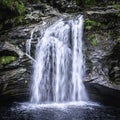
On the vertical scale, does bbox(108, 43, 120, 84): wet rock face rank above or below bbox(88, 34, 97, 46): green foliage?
below

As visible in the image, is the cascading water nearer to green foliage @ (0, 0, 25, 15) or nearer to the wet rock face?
the wet rock face

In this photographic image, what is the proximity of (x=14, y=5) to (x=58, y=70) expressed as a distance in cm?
496

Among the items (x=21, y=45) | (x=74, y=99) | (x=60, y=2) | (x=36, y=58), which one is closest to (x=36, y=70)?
(x=36, y=58)

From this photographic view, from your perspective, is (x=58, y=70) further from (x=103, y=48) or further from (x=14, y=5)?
(x=14, y=5)

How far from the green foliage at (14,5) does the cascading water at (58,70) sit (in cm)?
251

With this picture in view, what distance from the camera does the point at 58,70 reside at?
46.1 ft

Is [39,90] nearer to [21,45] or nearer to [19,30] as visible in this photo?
[21,45]

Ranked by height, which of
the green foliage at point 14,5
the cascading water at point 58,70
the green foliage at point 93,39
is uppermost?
the green foliage at point 14,5

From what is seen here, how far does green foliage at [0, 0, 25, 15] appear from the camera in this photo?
15.1m

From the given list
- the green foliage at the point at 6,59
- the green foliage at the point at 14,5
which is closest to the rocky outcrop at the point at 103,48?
the green foliage at the point at 6,59

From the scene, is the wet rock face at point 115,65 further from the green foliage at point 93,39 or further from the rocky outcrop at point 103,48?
the green foliage at point 93,39

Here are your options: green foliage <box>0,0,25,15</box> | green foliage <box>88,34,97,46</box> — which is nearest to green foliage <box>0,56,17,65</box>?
green foliage <box>0,0,25,15</box>

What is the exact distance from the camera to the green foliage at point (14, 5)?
15.1 m

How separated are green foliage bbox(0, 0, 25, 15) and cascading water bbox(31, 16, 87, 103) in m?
2.51
